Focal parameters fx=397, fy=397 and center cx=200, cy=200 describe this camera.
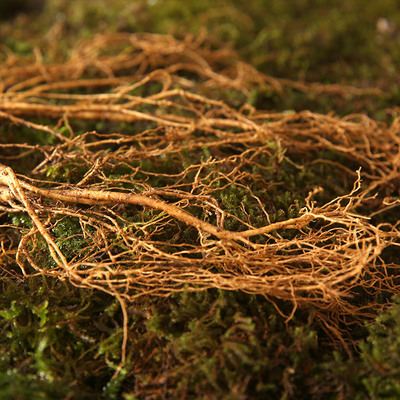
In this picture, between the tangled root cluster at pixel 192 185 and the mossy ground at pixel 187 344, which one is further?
the tangled root cluster at pixel 192 185

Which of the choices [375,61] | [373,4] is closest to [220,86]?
[375,61]

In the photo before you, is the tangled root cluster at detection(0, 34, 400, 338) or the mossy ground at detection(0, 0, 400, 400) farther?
the tangled root cluster at detection(0, 34, 400, 338)

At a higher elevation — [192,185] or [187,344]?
[192,185]

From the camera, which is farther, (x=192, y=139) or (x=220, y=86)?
(x=220, y=86)

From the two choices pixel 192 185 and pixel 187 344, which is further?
pixel 192 185

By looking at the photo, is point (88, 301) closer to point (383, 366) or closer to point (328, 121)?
point (383, 366)

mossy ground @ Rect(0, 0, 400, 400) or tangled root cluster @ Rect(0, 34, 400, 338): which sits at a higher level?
tangled root cluster @ Rect(0, 34, 400, 338)

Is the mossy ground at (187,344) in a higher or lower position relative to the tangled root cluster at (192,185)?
lower

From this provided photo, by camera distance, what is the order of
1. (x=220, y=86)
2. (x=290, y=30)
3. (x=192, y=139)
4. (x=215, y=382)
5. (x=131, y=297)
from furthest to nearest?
(x=290, y=30) → (x=220, y=86) → (x=192, y=139) → (x=131, y=297) → (x=215, y=382)
